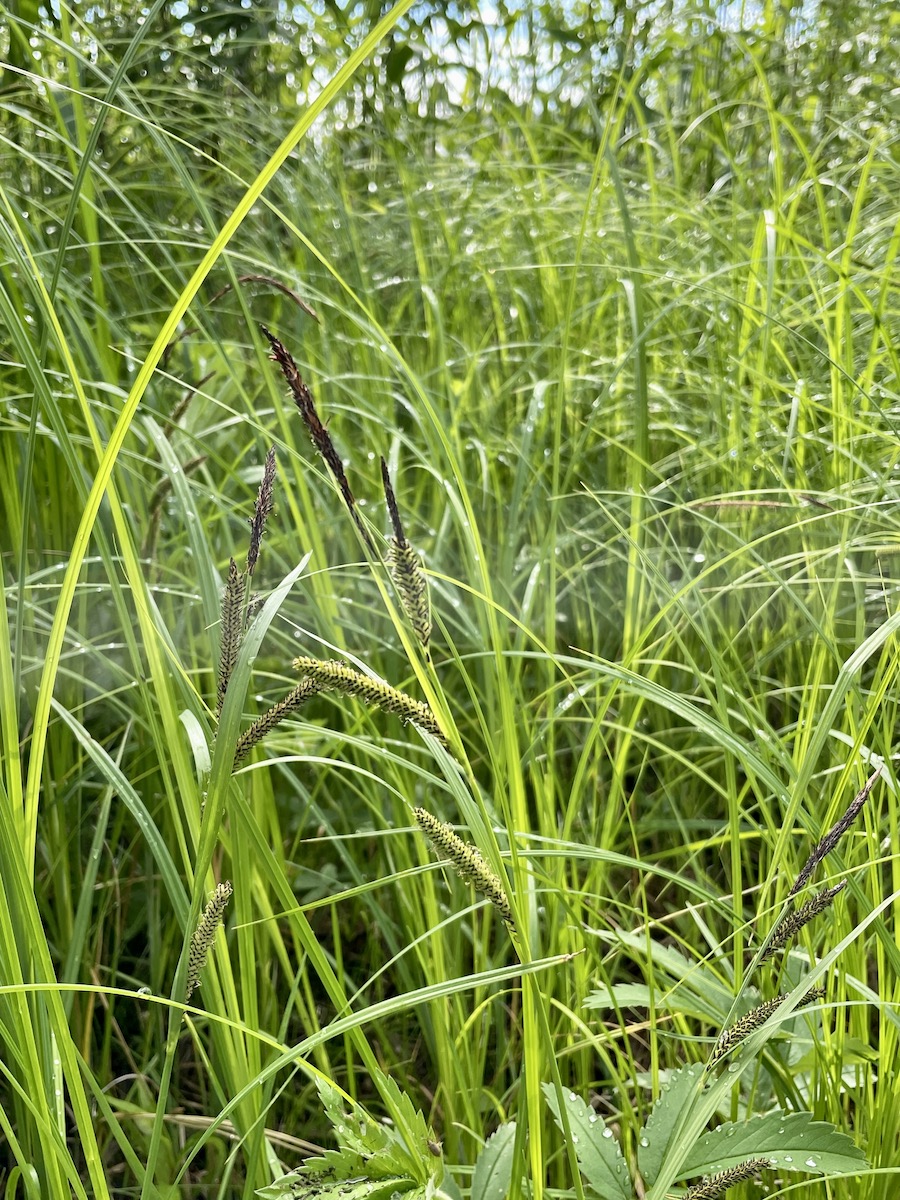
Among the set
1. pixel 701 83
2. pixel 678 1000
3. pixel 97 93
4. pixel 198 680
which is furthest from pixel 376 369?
pixel 701 83

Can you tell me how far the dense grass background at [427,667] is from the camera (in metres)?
0.57

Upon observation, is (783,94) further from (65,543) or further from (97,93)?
(65,543)

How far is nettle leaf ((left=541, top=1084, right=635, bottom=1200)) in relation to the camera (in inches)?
21.9

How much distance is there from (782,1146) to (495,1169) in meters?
0.18

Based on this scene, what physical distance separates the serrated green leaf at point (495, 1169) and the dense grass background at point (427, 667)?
4 cm

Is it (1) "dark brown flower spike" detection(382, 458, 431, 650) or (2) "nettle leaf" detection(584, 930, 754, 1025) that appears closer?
(1) "dark brown flower spike" detection(382, 458, 431, 650)

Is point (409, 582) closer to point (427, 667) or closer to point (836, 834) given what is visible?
point (427, 667)

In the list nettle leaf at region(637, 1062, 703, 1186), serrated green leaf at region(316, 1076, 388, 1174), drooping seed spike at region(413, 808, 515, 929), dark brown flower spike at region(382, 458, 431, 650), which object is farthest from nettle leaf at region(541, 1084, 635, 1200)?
dark brown flower spike at region(382, 458, 431, 650)

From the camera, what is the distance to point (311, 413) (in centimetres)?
34

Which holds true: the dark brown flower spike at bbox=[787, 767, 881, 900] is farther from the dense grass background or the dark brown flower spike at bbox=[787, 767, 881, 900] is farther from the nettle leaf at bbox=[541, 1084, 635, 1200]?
the nettle leaf at bbox=[541, 1084, 635, 1200]

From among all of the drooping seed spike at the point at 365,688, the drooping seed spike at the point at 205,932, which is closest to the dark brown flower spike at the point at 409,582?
the drooping seed spike at the point at 365,688

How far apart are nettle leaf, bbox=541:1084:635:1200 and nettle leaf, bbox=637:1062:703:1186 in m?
0.01

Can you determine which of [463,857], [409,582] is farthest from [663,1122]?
[409,582]

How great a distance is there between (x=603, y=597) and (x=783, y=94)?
6.61 ft
